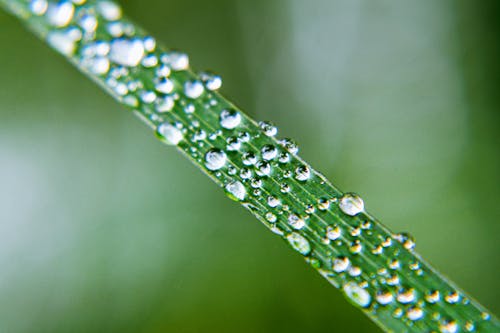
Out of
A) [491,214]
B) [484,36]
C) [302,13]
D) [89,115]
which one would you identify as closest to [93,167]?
[89,115]

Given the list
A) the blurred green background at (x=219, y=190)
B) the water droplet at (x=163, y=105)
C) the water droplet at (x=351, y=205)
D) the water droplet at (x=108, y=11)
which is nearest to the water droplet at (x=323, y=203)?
the water droplet at (x=351, y=205)

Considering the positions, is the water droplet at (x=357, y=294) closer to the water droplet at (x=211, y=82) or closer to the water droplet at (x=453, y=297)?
the water droplet at (x=453, y=297)

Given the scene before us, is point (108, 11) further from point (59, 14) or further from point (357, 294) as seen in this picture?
point (357, 294)

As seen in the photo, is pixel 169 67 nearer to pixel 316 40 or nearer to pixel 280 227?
pixel 280 227

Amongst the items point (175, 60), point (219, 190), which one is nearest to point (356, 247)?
point (175, 60)

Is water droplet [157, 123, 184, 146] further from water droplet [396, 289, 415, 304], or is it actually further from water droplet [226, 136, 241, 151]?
water droplet [396, 289, 415, 304]
